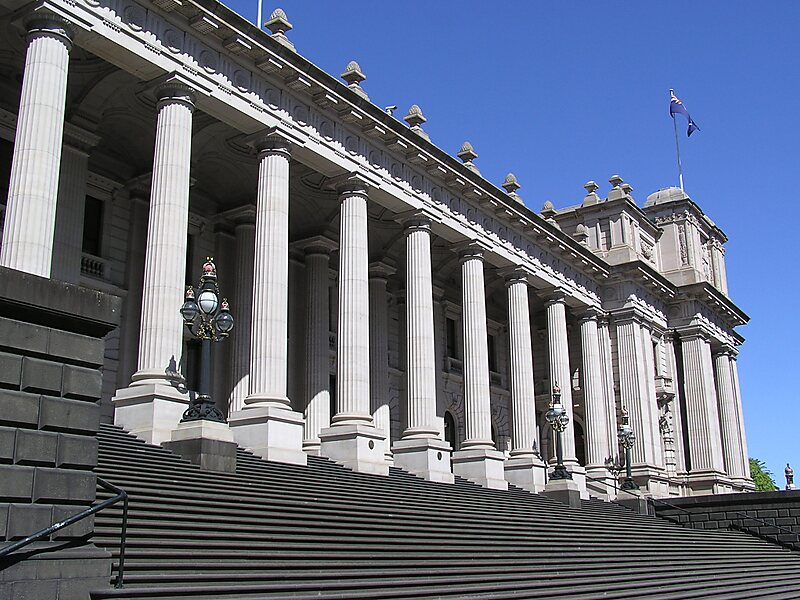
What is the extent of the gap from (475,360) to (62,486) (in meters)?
23.3

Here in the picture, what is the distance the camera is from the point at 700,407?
44844 mm

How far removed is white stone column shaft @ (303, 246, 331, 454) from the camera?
31486 millimetres

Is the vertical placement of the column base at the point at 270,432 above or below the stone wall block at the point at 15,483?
above

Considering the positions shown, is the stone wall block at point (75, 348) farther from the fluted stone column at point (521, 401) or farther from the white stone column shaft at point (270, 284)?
the fluted stone column at point (521, 401)

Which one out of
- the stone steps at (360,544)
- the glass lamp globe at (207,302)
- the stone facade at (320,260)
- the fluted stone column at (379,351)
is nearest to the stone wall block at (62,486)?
the stone steps at (360,544)

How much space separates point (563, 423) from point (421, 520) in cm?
1171

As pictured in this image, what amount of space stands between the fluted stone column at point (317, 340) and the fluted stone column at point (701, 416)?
20907 millimetres

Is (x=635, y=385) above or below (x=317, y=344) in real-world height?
below

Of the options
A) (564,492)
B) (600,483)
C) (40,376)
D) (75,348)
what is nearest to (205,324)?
(75,348)

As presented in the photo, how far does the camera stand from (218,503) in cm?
1501

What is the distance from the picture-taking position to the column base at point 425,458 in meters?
26.9

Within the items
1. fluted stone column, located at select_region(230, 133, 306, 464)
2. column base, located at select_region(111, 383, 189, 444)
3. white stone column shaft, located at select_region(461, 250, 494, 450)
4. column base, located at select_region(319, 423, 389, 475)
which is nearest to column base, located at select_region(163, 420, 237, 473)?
column base, located at select_region(111, 383, 189, 444)

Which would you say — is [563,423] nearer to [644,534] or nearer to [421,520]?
[644,534]

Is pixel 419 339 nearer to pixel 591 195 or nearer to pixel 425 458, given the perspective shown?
pixel 425 458
